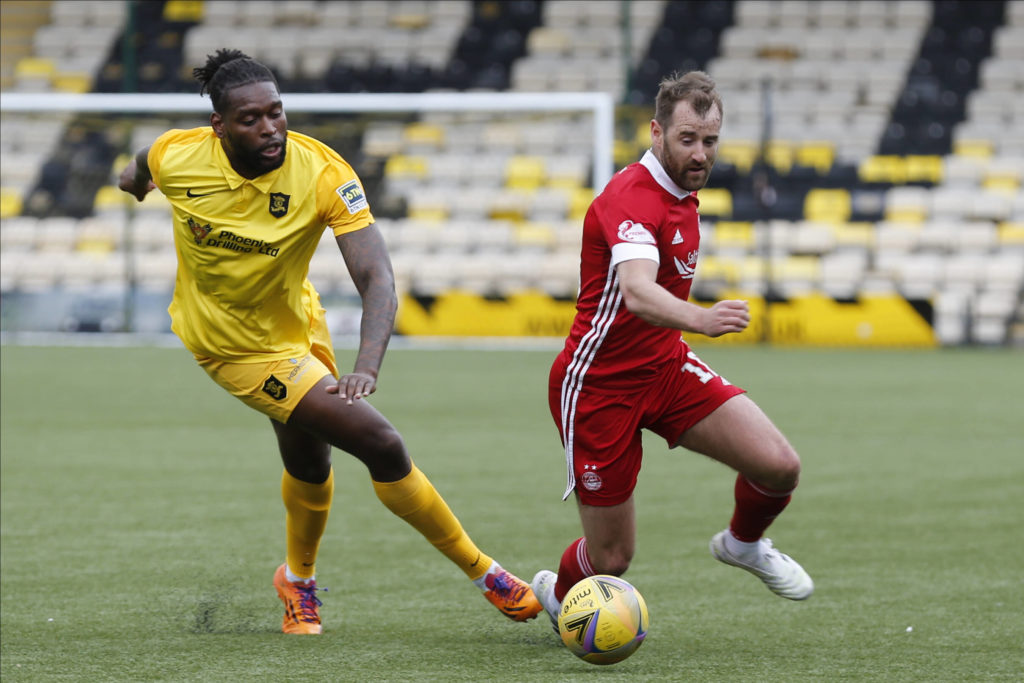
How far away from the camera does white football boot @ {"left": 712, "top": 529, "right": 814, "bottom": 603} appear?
496 centimetres

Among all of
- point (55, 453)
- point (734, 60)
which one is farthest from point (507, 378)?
point (734, 60)

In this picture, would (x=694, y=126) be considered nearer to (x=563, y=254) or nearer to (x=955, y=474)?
(x=955, y=474)

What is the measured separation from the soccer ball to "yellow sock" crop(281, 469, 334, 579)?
124cm

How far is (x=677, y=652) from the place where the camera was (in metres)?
4.74

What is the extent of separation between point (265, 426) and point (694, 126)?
7880 mm

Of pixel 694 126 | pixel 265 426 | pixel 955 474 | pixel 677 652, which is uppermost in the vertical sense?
pixel 694 126

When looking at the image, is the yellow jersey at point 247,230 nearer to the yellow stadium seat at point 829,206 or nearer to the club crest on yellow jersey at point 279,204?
the club crest on yellow jersey at point 279,204

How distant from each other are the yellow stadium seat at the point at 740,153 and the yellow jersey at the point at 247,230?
20.0 metres

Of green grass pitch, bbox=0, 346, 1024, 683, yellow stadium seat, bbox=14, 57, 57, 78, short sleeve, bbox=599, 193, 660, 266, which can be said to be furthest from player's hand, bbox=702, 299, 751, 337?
yellow stadium seat, bbox=14, 57, 57, 78

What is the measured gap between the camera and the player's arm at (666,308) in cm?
397

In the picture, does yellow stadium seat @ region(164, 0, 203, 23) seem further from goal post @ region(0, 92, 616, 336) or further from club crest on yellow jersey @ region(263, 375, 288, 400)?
club crest on yellow jersey @ region(263, 375, 288, 400)

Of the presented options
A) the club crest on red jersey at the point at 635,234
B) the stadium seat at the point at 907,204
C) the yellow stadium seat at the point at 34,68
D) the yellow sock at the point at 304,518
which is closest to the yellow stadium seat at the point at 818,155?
the stadium seat at the point at 907,204

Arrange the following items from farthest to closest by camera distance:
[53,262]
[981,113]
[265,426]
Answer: [981,113]
[53,262]
[265,426]

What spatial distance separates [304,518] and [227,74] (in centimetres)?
162
